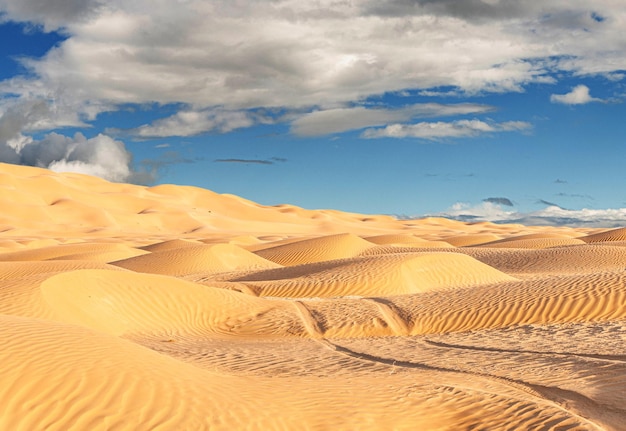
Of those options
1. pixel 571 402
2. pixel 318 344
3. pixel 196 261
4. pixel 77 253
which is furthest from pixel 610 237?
pixel 571 402

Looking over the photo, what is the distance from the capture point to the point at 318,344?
44.8 ft

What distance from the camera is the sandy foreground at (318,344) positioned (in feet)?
23.6

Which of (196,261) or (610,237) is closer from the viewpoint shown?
(196,261)

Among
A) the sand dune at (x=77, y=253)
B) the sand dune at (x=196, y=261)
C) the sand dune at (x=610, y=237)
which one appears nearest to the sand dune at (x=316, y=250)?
the sand dune at (x=196, y=261)

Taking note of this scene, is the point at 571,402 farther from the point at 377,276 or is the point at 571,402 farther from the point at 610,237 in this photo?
the point at 610,237

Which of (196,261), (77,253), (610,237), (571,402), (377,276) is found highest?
(610,237)

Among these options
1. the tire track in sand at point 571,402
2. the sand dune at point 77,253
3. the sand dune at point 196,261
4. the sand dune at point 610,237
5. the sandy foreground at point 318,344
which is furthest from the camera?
the sand dune at point 610,237

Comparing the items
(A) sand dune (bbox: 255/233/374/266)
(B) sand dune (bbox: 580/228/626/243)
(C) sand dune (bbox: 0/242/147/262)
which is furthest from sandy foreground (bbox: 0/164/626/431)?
(B) sand dune (bbox: 580/228/626/243)

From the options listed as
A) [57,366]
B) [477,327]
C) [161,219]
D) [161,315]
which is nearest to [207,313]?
[161,315]

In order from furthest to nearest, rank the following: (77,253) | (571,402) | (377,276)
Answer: (77,253), (377,276), (571,402)

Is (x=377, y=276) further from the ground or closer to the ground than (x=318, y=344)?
further from the ground

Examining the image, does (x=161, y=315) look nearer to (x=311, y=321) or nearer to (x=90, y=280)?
(x=90, y=280)

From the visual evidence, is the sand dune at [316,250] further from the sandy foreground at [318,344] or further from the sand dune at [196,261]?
the sandy foreground at [318,344]

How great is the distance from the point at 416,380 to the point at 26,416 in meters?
5.09
